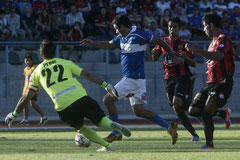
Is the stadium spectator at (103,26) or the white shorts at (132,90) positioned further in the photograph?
the stadium spectator at (103,26)

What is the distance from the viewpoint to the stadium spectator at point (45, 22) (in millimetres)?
20172

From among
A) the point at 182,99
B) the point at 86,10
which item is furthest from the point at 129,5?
the point at 182,99

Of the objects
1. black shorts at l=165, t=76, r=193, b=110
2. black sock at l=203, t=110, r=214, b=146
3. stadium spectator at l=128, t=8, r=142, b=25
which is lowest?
black sock at l=203, t=110, r=214, b=146

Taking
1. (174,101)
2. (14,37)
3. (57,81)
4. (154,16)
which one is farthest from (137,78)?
(154,16)

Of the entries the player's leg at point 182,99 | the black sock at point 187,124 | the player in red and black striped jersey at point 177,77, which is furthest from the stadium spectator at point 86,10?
the black sock at point 187,124

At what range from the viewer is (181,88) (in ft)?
36.6

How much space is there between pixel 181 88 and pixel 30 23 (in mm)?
10242

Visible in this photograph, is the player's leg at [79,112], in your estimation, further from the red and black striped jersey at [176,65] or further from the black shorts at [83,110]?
the red and black striped jersey at [176,65]

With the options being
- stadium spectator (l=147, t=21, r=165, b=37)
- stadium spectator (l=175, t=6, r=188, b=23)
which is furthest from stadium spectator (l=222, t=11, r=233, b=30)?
stadium spectator (l=147, t=21, r=165, b=37)

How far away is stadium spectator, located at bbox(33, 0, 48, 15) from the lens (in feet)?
68.3

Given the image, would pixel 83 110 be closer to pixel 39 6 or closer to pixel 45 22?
pixel 45 22

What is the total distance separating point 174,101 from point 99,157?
3.38 m

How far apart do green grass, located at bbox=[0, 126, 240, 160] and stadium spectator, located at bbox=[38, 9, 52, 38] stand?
24.1 feet

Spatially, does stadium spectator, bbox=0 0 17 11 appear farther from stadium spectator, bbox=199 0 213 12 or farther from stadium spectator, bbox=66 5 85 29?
stadium spectator, bbox=199 0 213 12
